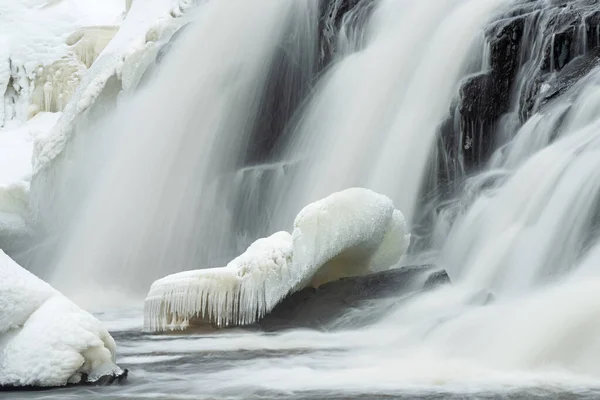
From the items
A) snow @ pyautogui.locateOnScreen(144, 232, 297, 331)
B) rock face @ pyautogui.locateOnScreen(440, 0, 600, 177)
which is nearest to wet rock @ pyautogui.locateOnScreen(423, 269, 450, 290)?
snow @ pyautogui.locateOnScreen(144, 232, 297, 331)

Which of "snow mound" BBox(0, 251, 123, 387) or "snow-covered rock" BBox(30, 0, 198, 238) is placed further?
"snow-covered rock" BBox(30, 0, 198, 238)

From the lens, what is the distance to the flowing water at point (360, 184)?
4.24m

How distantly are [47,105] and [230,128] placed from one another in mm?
8905

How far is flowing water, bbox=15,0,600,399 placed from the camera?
13.9ft

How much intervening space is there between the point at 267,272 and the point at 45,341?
199 centimetres

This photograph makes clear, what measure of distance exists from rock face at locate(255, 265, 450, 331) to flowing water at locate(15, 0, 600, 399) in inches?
7.2

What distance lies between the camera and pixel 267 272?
595 cm

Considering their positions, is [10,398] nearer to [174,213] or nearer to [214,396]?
[214,396]

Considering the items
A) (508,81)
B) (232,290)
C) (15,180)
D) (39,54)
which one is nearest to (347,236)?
(232,290)

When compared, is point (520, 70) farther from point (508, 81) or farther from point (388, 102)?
point (388, 102)

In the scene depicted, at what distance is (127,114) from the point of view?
11547 mm

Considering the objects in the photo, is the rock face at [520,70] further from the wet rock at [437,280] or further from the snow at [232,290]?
the snow at [232,290]

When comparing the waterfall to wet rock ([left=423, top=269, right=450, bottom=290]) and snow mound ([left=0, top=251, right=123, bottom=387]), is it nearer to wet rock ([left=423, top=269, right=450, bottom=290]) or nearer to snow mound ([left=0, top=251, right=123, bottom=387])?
wet rock ([left=423, top=269, right=450, bottom=290])

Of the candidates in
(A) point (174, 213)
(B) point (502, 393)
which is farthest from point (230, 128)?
(B) point (502, 393)
